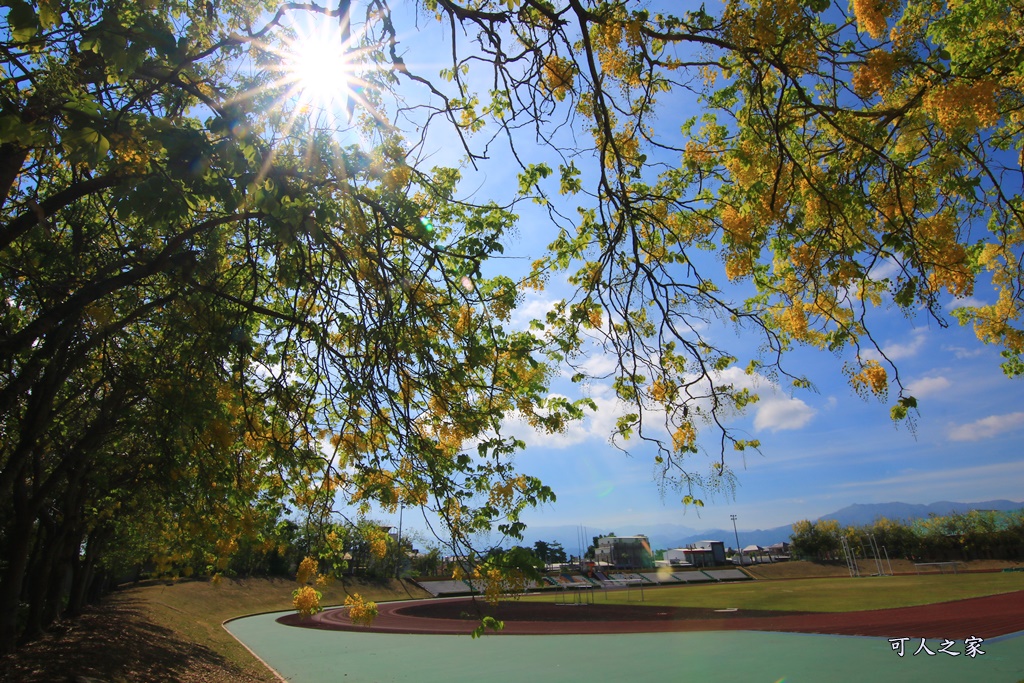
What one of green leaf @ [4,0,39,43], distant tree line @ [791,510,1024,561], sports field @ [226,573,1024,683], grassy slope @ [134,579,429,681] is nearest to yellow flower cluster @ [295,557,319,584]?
sports field @ [226,573,1024,683]

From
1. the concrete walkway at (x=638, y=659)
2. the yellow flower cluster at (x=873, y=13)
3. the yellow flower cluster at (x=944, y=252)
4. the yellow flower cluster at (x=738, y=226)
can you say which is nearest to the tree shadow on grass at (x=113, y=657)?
the concrete walkway at (x=638, y=659)

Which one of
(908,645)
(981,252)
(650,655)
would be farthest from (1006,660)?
(981,252)

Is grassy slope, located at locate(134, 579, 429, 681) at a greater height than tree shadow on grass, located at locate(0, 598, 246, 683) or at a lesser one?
lesser

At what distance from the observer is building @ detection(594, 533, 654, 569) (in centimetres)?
6431

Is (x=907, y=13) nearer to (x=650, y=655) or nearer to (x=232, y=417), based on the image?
(x=232, y=417)

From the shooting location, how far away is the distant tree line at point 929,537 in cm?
4797

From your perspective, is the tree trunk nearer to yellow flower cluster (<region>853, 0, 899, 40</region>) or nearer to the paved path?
the paved path

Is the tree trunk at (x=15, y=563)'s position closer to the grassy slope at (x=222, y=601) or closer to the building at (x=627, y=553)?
the grassy slope at (x=222, y=601)

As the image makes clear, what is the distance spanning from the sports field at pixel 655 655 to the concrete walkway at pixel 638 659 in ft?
0.08

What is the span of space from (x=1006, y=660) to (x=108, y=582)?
124 feet

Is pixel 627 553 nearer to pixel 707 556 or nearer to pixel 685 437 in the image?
pixel 707 556

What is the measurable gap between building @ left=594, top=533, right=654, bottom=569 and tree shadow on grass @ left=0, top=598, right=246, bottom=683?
5684 cm

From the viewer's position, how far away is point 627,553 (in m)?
65.4

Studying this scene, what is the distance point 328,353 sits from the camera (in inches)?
173
